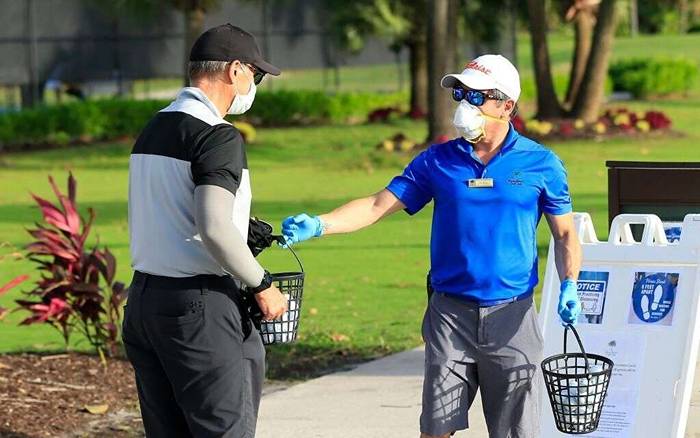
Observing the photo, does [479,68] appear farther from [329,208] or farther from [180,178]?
[329,208]

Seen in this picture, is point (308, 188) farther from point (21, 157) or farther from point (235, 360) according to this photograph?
point (235, 360)

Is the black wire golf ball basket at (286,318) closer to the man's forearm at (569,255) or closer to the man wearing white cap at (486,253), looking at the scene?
the man wearing white cap at (486,253)

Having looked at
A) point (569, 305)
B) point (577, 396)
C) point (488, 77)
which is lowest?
point (577, 396)

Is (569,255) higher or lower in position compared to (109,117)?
higher

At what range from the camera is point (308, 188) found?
23.3m

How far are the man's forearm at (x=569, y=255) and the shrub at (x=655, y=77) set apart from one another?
3922 cm

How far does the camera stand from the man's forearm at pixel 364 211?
5520mm

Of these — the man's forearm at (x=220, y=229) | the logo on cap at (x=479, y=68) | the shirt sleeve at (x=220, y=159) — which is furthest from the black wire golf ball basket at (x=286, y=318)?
the logo on cap at (x=479, y=68)

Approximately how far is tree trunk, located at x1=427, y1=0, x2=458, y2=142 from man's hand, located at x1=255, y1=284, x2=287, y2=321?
70.0ft

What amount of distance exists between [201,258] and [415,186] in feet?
3.35

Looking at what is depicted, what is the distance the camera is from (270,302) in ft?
16.0

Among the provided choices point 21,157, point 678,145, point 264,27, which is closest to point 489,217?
point 678,145

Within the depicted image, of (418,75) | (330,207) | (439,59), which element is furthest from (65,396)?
(418,75)

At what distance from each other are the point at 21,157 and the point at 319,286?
63.4 ft
